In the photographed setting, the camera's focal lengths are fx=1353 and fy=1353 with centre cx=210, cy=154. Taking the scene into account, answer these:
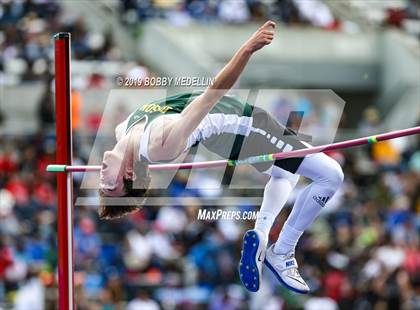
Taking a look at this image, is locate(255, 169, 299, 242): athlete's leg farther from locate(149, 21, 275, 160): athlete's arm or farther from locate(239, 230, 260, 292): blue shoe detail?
locate(149, 21, 275, 160): athlete's arm

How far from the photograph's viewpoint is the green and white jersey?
23.9 ft

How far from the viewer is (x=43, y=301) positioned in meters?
13.6

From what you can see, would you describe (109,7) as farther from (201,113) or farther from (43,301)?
(201,113)

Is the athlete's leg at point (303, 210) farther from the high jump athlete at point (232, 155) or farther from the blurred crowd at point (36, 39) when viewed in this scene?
the blurred crowd at point (36, 39)

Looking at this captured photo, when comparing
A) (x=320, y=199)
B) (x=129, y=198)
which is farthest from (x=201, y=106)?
(x=320, y=199)

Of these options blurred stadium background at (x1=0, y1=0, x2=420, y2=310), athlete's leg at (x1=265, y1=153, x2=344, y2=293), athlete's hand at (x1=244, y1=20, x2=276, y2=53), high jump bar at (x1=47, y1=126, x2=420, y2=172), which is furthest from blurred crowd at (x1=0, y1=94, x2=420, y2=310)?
athlete's hand at (x1=244, y1=20, x2=276, y2=53)

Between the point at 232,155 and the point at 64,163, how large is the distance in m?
0.93

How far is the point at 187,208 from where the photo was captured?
12500mm

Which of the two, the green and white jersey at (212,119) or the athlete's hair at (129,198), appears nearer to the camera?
the green and white jersey at (212,119)

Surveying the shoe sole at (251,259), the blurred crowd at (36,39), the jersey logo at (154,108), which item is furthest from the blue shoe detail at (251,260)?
the blurred crowd at (36,39)

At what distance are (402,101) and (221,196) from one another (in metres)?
6.47

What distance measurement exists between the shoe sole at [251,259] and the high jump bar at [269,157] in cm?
43

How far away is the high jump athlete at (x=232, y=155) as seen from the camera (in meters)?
7.15

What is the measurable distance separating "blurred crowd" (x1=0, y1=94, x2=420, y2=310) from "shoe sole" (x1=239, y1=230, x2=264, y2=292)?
554 cm
